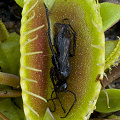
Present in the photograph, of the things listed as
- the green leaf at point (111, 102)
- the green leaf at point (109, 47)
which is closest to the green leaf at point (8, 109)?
the green leaf at point (111, 102)

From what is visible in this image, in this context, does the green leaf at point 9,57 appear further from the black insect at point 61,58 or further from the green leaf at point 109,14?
the green leaf at point 109,14

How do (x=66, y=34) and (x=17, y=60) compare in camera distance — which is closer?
(x=66, y=34)

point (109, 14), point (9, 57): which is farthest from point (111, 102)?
point (9, 57)

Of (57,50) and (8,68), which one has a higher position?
(57,50)

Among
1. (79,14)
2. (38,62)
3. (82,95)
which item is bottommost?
(82,95)

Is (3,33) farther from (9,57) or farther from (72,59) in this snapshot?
(72,59)

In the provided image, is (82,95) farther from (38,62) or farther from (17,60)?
(17,60)

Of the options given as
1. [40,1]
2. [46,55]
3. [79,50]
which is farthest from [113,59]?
[40,1]
